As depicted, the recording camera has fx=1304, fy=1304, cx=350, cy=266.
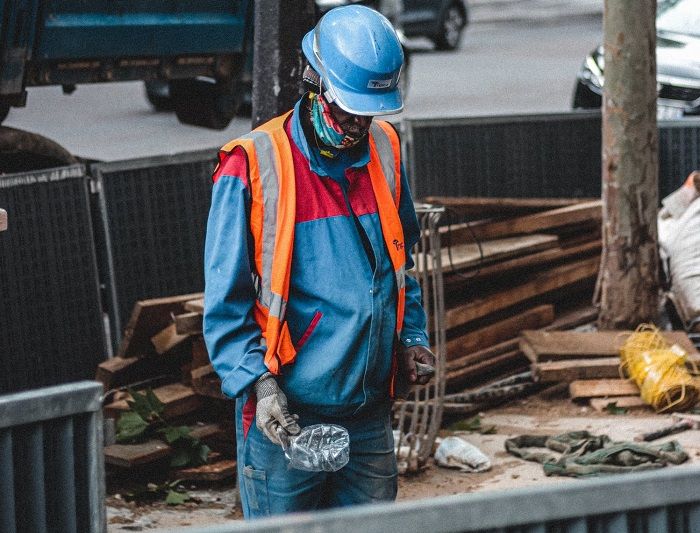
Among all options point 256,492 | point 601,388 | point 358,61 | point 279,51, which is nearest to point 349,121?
point 358,61

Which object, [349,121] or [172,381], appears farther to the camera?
[172,381]

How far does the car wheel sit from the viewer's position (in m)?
23.3

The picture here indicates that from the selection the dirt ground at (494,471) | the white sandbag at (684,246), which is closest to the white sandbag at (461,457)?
the dirt ground at (494,471)

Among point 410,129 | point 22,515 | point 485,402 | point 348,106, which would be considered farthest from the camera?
point 410,129

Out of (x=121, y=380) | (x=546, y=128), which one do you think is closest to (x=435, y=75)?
(x=546, y=128)

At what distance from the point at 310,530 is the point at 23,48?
604 centimetres

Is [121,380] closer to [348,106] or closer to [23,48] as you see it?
[23,48]

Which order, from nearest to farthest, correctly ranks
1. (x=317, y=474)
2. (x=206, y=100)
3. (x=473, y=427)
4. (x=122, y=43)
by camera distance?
1. (x=317, y=474)
2. (x=473, y=427)
3. (x=122, y=43)
4. (x=206, y=100)

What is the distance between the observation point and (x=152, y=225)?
7.20 m

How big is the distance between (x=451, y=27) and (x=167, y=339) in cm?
1797

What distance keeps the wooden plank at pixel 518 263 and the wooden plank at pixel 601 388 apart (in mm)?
795

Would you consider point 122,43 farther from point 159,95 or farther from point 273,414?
point 159,95

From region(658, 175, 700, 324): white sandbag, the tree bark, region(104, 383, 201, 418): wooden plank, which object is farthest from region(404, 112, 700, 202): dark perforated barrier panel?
region(104, 383, 201, 418): wooden plank

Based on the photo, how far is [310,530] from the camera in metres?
2.10
